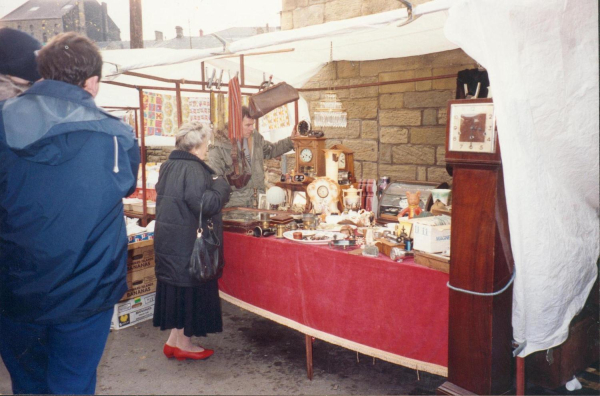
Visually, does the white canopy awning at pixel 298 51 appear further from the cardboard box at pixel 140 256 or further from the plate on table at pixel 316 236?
the cardboard box at pixel 140 256

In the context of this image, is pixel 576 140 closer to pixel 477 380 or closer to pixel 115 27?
pixel 477 380

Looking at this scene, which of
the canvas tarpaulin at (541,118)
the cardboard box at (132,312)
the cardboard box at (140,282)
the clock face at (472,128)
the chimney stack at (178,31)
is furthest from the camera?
the chimney stack at (178,31)

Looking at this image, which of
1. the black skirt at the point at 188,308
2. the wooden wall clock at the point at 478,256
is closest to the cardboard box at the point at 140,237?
the black skirt at the point at 188,308

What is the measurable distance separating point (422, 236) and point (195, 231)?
1.72 metres

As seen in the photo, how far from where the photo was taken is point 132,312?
15.2 ft

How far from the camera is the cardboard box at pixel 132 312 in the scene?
14.8 feet

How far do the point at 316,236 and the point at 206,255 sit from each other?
855mm

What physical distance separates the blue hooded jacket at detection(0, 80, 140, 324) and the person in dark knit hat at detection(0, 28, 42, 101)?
286mm

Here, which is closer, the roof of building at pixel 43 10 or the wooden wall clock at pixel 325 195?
the wooden wall clock at pixel 325 195

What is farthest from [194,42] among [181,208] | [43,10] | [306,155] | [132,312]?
[181,208]

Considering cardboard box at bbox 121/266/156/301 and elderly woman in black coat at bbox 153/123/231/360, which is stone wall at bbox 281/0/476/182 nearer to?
elderly woman in black coat at bbox 153/123/231/360

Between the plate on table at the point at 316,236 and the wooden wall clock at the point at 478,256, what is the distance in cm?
111

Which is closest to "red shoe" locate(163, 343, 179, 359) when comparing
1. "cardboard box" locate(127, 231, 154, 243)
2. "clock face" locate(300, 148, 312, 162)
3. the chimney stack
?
"cardboard box" locate(127, 231, 154, 243)

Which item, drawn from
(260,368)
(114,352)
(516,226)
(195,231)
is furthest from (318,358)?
(516,226)
